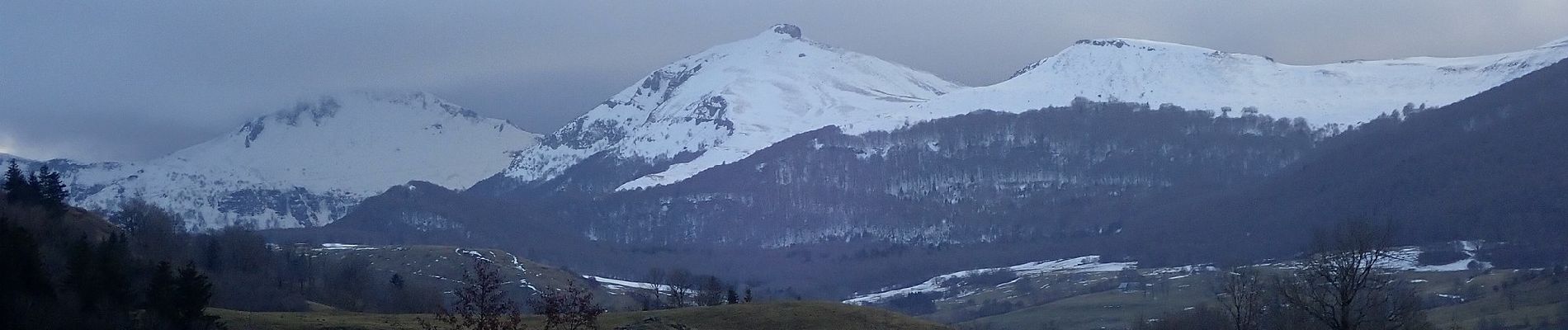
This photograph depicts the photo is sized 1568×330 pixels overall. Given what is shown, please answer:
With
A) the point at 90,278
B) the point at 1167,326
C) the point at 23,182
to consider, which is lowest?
the point at 1167,326

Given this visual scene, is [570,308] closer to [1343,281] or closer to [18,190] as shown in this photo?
[1343,281]

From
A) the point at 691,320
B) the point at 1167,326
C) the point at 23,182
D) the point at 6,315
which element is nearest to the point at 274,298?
the point at 23,182

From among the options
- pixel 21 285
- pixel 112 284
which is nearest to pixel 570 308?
pixel 21 285

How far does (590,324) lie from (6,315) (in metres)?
32.9

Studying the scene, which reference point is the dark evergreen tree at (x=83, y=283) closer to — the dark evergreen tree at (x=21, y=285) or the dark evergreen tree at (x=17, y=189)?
the dark evergreen tree at (x=21, y=285)

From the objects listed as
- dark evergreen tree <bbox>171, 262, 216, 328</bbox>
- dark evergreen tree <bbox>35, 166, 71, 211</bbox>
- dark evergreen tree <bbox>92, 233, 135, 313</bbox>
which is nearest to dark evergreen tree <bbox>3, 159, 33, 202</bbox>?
dark evergreen tree <bbox>35, 166, 71, 211</bbox>

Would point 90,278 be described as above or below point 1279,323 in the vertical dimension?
above

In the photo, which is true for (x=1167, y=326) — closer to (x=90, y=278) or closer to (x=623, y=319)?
(x=623, y=319)

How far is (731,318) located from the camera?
101062 mm

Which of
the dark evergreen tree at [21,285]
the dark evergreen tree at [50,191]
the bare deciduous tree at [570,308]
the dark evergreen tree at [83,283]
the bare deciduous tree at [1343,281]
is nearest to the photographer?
the bare deciduous tree at [570,308]

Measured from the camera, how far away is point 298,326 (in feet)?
265

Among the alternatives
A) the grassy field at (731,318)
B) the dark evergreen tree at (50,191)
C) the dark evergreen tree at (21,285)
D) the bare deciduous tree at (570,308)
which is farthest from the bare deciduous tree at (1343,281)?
the dark evergreen tree at (50,191)

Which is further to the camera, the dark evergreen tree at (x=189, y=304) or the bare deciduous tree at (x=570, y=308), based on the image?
the dark evergreen tree at (x=189, y=304)

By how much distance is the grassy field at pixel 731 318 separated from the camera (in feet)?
280
